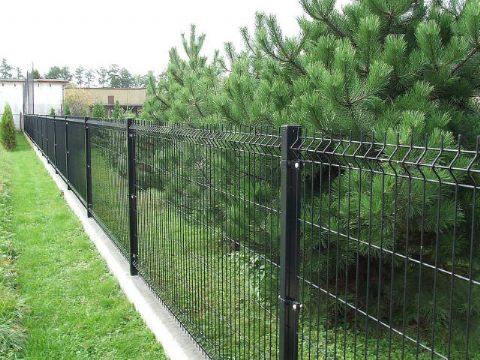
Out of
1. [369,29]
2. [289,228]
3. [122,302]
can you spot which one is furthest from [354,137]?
[122,302]

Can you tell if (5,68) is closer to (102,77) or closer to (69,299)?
(102,77)

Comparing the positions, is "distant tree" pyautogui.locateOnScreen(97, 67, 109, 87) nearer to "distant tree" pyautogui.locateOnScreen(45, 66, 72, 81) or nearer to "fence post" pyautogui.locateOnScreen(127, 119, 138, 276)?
"distant tree" pyautogui.locateOnScreen(45, 66, 72, 81)

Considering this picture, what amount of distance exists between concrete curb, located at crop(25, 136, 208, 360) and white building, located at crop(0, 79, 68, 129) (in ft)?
114

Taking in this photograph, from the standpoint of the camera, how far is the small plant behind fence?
2.81m

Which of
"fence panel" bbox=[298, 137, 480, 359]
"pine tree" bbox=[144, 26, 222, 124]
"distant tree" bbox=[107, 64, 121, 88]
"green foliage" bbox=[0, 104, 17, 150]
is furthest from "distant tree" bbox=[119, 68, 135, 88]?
"fence panel" bbox=[298, 137, 480, 359]

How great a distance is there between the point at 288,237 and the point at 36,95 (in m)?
42.0

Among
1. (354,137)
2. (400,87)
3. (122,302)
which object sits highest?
(400,87)

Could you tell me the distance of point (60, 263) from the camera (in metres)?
6.77

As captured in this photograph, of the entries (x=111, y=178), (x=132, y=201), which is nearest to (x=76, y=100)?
(x=111, y=178)

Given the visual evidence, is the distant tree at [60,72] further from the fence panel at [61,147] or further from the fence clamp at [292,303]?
the fence clamp at [292,303]

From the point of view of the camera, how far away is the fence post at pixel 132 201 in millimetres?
5688

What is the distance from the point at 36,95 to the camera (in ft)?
135

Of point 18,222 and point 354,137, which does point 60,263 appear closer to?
point 18,222

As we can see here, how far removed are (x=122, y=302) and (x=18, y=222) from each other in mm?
4245
